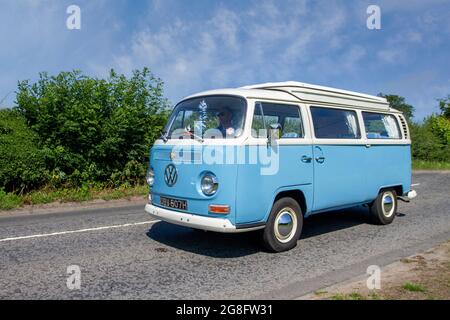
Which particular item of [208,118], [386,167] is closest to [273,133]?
[208,118]

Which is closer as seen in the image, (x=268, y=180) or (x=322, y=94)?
(x=268, y=180)

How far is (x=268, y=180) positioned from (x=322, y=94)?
2.04 m

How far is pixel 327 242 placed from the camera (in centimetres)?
650

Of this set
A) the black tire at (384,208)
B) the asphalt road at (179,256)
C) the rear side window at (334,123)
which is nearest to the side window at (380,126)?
the rear side window at (334,123)

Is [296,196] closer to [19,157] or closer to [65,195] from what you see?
[65,195]

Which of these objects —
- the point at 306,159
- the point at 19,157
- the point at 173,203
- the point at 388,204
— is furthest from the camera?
the point at 19,157

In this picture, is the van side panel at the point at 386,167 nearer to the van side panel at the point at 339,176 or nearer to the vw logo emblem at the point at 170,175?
the van side panel at the point at 339,176

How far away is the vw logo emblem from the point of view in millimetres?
5568

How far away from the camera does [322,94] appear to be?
255 inches

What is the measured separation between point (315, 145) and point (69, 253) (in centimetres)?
396

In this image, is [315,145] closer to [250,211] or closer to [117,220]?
[250,211]

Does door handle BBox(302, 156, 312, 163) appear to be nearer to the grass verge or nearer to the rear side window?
the rear side window

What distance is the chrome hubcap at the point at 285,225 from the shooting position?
5621mm
